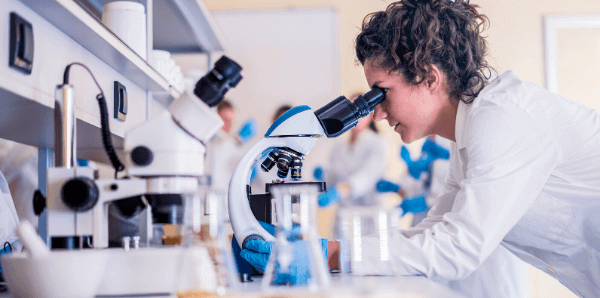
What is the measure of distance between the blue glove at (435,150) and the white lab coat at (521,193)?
110 centimetres

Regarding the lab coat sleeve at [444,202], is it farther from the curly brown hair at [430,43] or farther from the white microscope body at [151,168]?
the white microscope body at [151,168]

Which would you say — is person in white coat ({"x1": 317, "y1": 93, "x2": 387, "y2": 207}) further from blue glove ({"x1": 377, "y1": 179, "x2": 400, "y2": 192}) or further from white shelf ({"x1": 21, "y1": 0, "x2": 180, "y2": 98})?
white shelf ({"x1": 21, "y1": 0, "x2": 180, "y2": 98})

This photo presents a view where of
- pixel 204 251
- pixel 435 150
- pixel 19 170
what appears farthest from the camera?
pixel 435 150

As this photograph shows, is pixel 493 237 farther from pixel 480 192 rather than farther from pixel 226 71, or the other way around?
pixel 226 71

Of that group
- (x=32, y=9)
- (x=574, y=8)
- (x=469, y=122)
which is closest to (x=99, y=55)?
(x=32, y=9)

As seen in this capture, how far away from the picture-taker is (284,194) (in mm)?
630

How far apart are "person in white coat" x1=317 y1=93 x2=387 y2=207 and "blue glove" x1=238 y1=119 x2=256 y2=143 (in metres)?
A: 0.67

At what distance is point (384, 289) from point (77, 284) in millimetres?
394

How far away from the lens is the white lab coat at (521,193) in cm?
86

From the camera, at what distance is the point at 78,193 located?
653mm

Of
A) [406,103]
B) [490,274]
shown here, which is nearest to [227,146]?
Answer: [490,274]

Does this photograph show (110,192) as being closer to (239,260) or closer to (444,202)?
(239,260)

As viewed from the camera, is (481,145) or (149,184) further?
(481,145)

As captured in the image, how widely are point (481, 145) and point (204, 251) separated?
23.9 inches
